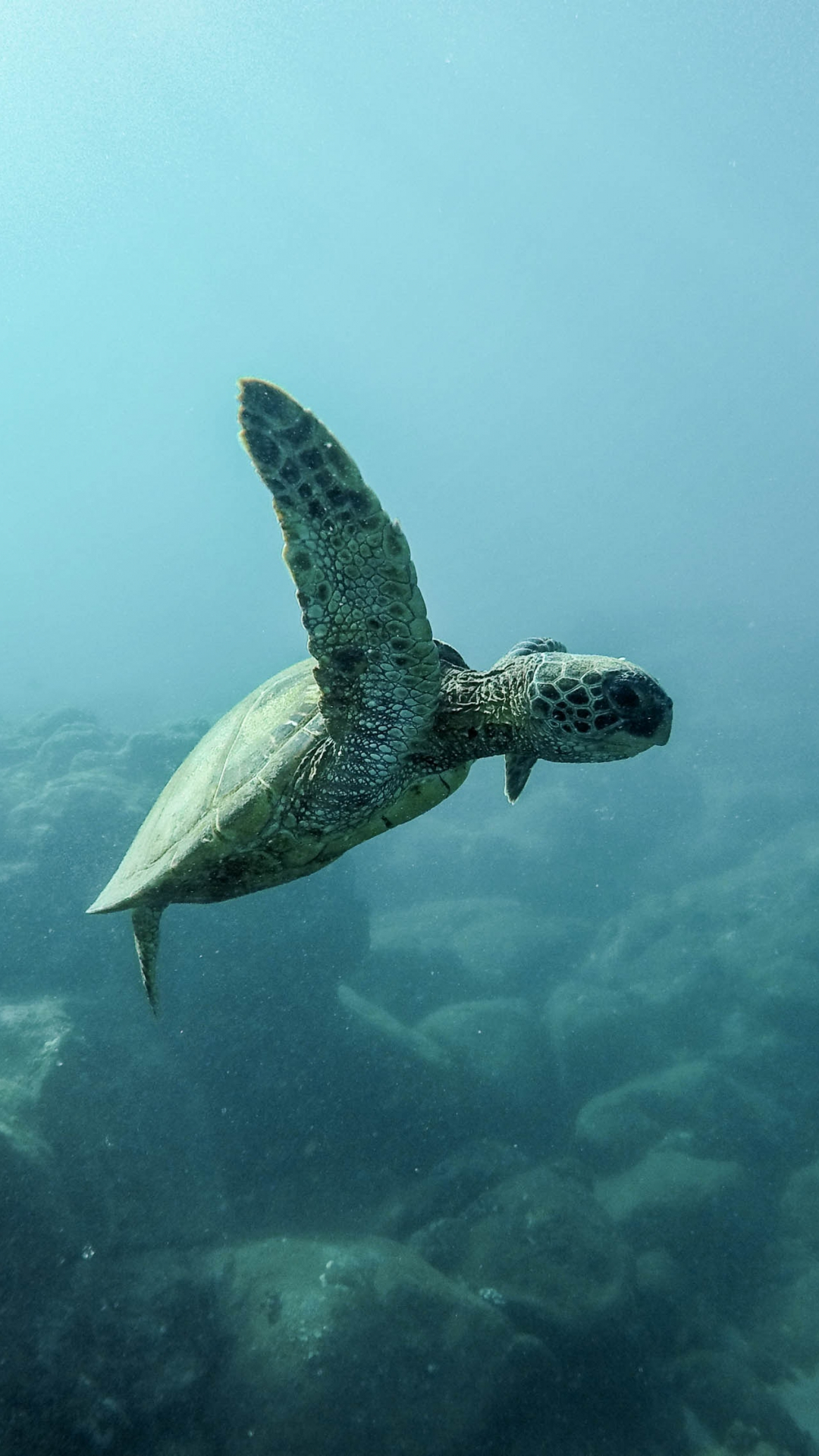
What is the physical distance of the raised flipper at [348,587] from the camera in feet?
7.86

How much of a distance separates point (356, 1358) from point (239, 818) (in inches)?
263

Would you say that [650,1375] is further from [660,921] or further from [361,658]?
[660,921]

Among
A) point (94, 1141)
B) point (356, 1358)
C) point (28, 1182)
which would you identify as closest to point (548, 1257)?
point (356, 1358)

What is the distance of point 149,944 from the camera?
556 centimetres

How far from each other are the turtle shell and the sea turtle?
0.04 ft

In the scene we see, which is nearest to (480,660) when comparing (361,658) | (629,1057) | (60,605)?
(629,1057)

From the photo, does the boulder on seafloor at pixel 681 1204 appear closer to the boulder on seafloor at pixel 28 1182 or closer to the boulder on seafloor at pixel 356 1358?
the boulder on seafloor at pixel 356 1358

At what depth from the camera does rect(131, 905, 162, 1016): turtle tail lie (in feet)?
17.6

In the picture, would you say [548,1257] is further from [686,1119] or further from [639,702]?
[639,702]

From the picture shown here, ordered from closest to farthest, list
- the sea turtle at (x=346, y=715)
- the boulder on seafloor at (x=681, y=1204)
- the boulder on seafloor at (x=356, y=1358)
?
1. the sea turtle at (x=346, y=715)
2. the boulder on seafloor at (x=356, y=1358)
3. the boulder on seafloor at (x=681, y=1204)

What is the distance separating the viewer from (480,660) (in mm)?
74750

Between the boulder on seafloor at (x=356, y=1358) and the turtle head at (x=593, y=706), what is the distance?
7213mm

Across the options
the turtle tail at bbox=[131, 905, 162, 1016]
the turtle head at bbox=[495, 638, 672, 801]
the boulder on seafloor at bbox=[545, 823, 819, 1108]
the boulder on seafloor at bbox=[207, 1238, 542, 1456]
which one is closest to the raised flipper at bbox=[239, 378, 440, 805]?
the turtle head at bbox=[495, 638, 672, 801]

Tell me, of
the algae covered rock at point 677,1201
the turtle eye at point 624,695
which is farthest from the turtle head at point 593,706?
the algae covered rock at point 677,1201
